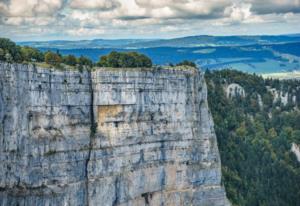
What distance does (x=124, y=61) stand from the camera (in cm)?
6906

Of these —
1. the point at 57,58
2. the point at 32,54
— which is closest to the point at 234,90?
the point at 32,54

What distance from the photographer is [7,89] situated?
50656mm

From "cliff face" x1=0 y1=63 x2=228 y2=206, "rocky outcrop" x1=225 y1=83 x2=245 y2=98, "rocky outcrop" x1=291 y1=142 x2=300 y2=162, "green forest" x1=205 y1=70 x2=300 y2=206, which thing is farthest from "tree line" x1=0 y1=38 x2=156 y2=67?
"rocky outcrop" x1=225 y1=83 x2=245 y2=98

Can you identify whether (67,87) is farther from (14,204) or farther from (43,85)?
(14,204)

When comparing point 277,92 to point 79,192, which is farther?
point 277,92

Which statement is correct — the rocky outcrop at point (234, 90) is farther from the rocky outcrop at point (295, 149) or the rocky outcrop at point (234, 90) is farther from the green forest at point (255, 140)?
the rocky outcrop at point (295, 149)

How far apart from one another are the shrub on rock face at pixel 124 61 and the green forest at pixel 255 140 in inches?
1040

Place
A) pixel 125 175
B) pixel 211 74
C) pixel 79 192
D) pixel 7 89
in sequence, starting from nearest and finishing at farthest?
pixel 7 89
pixel 79 192
pixel 125 175
pixel 211 74

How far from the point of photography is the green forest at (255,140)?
93.2 metres

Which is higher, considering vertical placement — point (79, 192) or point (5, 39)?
point (5, 39)

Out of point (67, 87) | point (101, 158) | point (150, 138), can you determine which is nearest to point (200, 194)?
point (150, 138)

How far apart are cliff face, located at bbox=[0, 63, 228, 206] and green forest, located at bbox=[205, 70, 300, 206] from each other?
19811mm

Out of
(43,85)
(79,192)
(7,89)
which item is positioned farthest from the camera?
(79,192)

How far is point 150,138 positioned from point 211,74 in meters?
62.3
